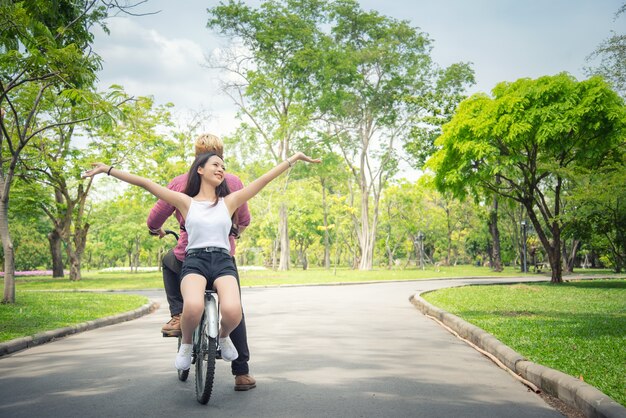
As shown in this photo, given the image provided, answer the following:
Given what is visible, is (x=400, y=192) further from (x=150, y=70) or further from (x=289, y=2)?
(x=150, y=70)

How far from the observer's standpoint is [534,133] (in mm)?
19562

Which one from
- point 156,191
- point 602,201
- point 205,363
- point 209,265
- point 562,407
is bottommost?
point 562,407

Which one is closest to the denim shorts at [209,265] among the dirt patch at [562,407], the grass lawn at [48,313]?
the dirt patch at [562,407]

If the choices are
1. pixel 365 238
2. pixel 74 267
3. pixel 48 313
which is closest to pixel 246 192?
pixel 48 313

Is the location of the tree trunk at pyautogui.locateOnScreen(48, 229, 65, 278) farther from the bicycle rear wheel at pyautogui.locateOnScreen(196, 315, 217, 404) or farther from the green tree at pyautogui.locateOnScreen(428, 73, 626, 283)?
Result: the bicycle rear wheel at pyautogui.locateOnScreen(196, 315, 217, 404)

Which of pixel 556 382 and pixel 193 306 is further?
pixel 556 382

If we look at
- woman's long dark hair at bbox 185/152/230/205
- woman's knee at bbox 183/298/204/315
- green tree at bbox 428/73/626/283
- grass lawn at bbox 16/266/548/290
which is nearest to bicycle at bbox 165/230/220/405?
woman's knee at bbox 183/298/204/315

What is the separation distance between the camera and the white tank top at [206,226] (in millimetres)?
4230

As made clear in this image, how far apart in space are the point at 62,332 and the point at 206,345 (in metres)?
5.44

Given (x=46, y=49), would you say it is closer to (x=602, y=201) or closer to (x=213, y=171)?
(x=213, y=171)

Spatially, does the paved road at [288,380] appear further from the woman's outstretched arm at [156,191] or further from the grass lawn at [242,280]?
the grass lawn at [242,280]

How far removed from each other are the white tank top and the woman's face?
210 millimetres

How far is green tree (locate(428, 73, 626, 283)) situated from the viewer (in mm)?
18578

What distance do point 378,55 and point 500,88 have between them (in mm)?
15586
